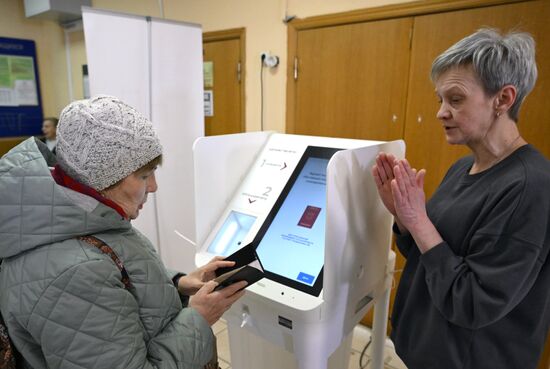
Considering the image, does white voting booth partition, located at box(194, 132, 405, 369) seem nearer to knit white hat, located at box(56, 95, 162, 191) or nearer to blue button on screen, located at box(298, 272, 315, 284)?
blue button on screen, located at box(298, 272, 315, 284)

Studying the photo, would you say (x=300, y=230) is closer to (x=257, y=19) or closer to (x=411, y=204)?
(x=411, y=204)

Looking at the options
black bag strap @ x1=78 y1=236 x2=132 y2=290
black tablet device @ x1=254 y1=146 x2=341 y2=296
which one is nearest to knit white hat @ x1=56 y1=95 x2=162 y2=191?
black bag strap @ x1=78 y1=236 x2=132 y2=290

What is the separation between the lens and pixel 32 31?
4359 mm

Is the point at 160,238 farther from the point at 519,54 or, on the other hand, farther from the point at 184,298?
the point at 519,54

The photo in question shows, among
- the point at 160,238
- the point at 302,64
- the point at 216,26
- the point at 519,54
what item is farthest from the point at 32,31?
the point at 519,54

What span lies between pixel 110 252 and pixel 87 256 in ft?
0.18

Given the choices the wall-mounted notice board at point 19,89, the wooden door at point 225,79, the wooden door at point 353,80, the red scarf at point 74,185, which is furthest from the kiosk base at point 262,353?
the wall-mounted notice board at point 19,89

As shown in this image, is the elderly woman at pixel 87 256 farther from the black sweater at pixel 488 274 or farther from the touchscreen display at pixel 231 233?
the black sweater at pixel 488 274

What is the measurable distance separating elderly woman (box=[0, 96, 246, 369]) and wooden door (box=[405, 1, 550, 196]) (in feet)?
5.32

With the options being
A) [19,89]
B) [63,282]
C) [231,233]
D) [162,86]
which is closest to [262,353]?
[231,233]

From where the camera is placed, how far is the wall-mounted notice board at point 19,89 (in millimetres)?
4211

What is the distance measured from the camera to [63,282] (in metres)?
0.68

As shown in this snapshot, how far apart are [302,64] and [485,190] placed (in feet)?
5.79

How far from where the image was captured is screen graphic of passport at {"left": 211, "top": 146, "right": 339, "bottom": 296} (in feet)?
3.79
